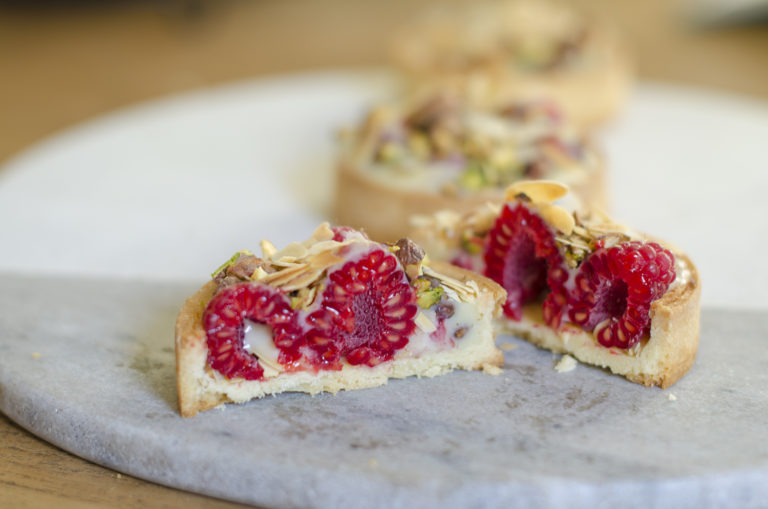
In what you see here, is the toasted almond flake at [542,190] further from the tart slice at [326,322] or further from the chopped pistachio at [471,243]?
the tart slice at [326,322]

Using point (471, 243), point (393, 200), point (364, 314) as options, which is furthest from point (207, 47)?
point (364, 314)

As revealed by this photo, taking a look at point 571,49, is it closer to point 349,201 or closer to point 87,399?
point 349,201

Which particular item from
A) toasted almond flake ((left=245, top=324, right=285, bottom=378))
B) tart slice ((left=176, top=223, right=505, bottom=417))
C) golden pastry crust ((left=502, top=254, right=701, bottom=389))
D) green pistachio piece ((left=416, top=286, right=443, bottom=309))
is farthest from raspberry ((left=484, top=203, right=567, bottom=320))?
toasted almond flake ((left=245, top=324, right=285, bottom=378))

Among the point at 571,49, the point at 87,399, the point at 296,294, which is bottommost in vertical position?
the point at 87,399

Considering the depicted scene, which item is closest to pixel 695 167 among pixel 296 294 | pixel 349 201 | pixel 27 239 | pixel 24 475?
pixel 349 201

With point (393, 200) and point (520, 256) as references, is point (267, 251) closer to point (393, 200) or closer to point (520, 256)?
point (520, 256)

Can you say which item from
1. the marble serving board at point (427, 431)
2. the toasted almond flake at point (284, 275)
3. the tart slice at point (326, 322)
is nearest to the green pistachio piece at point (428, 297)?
the tart slice at point (326, 322)
